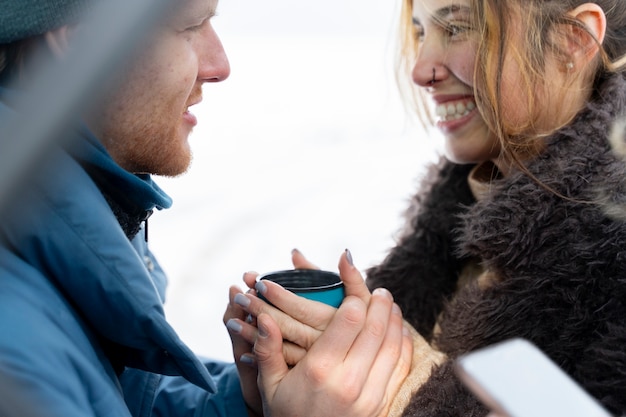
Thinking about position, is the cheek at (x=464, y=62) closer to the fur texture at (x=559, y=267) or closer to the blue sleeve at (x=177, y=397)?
the fur texture at (x=559, y=267)

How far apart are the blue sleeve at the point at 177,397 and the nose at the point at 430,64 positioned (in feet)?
2.75

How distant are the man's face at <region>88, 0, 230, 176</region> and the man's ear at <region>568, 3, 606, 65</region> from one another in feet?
2.64

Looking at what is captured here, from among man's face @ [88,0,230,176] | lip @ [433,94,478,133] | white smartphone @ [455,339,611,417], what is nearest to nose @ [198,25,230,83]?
man's face @ [88,0,230,176]

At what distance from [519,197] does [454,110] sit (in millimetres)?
467

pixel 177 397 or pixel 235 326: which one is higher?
pixel 235 326

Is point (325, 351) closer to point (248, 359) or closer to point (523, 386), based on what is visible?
point (248, 359)

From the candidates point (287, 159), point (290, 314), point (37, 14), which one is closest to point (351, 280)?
point (290, 314)

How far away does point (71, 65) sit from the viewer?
500 mm

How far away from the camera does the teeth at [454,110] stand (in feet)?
5.50

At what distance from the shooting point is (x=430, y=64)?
168cm

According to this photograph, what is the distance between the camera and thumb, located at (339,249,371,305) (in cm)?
135

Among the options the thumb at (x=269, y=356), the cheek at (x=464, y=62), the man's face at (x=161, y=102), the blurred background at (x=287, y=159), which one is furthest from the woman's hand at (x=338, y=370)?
the blurred background at (x=287, y=159)

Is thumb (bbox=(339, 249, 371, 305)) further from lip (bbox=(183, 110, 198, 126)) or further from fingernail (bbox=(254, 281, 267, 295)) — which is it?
lip (bbox=(183, 110, 198, 126))

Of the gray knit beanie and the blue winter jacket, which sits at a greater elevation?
the gray knit beanie
